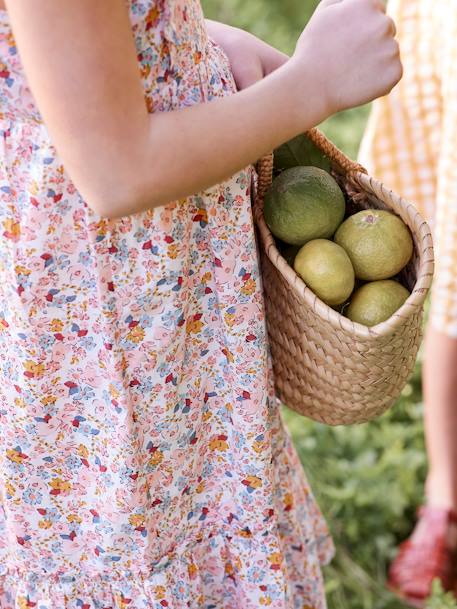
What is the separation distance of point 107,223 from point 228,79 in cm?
Answer: 26

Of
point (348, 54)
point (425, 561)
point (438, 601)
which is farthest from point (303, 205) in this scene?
point (425, 561)

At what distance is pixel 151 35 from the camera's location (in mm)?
958

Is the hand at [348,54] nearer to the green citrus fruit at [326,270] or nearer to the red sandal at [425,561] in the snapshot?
the green citrus fruit at [326,270]

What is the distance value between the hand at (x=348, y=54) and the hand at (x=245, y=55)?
140mm

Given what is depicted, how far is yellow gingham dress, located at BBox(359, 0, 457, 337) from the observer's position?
1.70 metres

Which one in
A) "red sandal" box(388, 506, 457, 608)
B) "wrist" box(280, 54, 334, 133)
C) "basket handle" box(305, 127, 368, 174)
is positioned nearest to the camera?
"wrist" box(280, 54, 334, 133)

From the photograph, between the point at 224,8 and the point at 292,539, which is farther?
the point at 224,8

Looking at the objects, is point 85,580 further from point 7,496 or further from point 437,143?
point 437,143

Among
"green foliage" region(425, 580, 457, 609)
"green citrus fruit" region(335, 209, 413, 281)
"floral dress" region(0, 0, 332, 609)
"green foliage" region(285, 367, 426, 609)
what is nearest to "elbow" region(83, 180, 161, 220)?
"floral dress" region(0, 0, 332, 609)

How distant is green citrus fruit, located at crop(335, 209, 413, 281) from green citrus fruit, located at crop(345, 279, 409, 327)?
0.02 metres

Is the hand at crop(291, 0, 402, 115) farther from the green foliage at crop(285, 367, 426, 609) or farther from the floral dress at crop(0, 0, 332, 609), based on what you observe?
the green foliage at crop(285, 367, 426, 609)

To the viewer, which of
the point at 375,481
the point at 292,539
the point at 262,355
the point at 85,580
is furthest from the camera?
the point at 375,481

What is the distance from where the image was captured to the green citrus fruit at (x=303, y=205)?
44.1 inches

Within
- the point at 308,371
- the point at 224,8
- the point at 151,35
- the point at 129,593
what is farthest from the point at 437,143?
the point at 224,8
